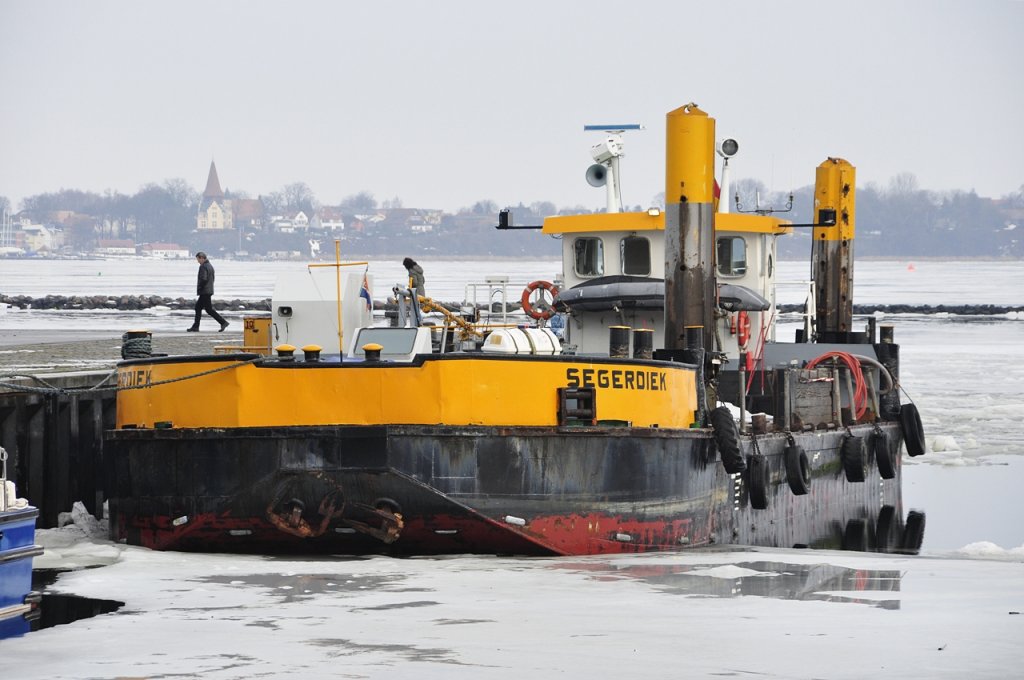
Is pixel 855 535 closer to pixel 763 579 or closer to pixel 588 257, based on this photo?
pixel 588 257

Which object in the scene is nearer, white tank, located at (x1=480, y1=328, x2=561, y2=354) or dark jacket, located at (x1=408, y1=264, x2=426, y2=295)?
white tank, located at (x1=480, y1=328, x2=561, y2=354)

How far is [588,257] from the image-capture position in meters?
19.5

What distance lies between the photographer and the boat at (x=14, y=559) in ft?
32.9

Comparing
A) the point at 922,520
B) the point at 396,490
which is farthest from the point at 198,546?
the point at 922,520

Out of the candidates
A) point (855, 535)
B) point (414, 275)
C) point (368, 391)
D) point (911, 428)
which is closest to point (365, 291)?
point (414, 275)

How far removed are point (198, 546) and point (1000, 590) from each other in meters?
6.29

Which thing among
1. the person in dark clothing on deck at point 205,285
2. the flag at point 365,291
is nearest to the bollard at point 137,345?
the flag at point 365,291

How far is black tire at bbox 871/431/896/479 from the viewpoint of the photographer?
68.7 feet

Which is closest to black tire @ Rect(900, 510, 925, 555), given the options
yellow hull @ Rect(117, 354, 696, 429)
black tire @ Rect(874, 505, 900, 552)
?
black tire @ Rect(874, 505, 900, 552)

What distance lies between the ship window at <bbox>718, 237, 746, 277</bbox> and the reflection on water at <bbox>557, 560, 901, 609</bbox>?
6534mm

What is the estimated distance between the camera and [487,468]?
13.1 meters

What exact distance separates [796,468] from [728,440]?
261 centimetres

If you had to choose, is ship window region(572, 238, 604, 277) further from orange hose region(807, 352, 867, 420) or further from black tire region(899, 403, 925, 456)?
black tire region(899, 403, 925, 456)

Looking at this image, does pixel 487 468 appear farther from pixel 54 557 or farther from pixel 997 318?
pixel 997 318
